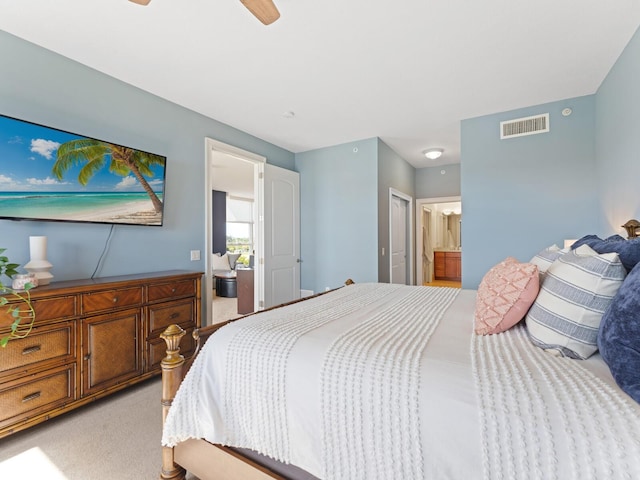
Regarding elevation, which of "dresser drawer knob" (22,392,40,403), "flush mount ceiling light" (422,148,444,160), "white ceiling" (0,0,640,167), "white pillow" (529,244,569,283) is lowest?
"dresser drawer knob" (22,392,40,403)

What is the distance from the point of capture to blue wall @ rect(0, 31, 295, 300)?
213 centimetres

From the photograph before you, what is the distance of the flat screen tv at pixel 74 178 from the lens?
204 cm

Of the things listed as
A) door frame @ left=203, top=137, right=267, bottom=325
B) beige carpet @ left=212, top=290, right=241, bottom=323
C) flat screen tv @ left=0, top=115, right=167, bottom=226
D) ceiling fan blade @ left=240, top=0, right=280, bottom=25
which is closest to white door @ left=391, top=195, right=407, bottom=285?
door frame @ left=203, top=137, right=267, bottom=325

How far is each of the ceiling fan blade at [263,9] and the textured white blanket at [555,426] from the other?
6.38 feet

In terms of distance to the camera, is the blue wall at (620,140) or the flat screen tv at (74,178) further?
the blue wall at (620,140)

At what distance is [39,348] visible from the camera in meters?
1.88

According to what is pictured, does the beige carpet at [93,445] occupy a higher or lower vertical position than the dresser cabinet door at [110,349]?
lower

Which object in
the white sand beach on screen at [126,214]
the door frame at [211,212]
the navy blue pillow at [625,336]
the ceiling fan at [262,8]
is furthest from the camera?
the door frame at [211,212]

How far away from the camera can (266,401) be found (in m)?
1.11

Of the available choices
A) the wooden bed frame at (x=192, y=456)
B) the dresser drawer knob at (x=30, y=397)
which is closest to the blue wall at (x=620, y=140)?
the wooden bed frame at (x=192, y=456)

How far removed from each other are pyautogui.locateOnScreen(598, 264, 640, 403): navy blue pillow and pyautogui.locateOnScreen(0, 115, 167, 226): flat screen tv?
3196mm

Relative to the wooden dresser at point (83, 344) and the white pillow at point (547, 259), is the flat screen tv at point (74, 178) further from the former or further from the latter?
the white pillow at point (547, 259)

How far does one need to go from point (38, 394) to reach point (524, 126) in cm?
492

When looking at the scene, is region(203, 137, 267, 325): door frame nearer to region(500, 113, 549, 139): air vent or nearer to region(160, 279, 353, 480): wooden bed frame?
region(160, 279, 353, 480): wooden bed frame
